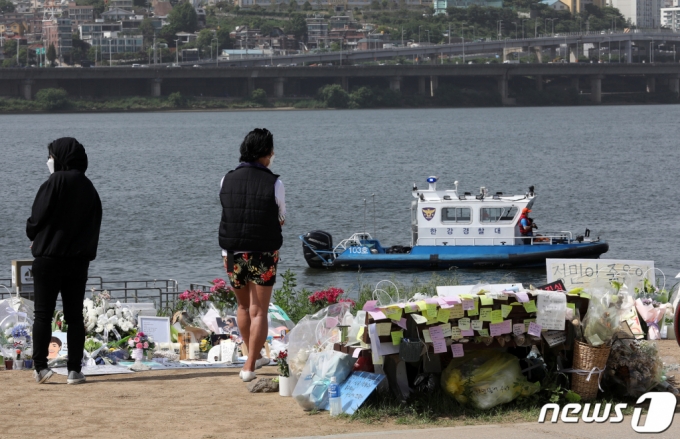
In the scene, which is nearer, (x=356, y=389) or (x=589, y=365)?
(x=356, y=389)

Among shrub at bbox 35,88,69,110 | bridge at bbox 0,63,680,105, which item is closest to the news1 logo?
bridge at bbox 0,63,680,105

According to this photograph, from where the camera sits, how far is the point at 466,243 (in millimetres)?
31781

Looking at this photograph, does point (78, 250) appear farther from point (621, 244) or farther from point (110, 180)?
point (110, 180)

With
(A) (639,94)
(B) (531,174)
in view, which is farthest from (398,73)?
(B) (531,174)

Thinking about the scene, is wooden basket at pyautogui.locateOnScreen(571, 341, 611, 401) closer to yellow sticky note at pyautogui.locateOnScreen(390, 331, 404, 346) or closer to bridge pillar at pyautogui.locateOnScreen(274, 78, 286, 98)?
yellow sticky note at pyautogui.locateOnScreen(390, 331, 404, 346)

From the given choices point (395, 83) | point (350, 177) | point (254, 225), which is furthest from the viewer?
point (395, 83)

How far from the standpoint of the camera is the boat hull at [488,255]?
103 ft

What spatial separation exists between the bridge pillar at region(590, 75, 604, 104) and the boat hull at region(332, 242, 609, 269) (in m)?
136

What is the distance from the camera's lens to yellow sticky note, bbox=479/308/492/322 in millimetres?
8469

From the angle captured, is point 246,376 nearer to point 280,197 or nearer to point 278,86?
point 280,197

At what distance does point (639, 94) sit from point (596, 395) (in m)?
175

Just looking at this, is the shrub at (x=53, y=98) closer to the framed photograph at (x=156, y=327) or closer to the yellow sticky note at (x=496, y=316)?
the framed photograph at (x=156, y=327)

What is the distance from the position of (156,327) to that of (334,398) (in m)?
3.04

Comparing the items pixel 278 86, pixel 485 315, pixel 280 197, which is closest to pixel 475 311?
pixel 485 315
